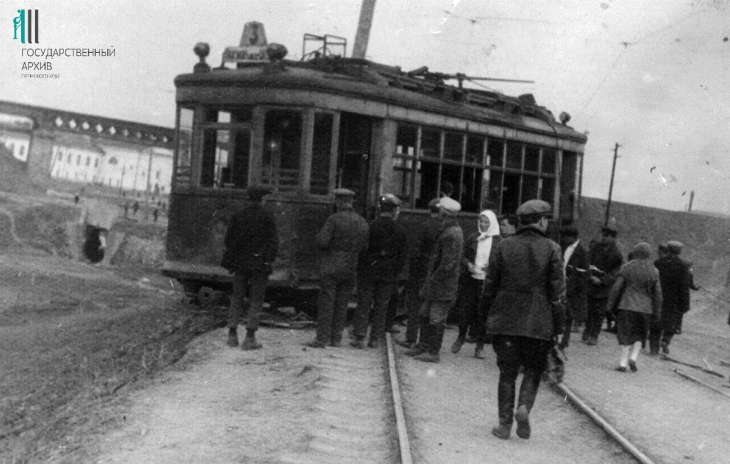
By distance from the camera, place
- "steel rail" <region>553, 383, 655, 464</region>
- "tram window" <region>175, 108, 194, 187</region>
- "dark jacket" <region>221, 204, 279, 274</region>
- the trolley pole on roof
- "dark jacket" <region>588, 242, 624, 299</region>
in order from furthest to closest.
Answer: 1. the trolley pole on roof
2. "dark jacket" <region>588, 242, 624, 299</region>
3. "tram window" <region>175, 108, 194, 187</region>
4. "dark jacket" <region>221, 204, 279, 274</region>
5. "steel rail" <region>553, 383, 655, 464</region>

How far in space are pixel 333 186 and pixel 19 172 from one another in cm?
3566

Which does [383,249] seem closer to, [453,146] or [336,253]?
[336,253]

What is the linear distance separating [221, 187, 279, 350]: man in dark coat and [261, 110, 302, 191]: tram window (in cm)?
158

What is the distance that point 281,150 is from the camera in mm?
10789

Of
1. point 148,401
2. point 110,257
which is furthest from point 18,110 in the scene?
point 148,401

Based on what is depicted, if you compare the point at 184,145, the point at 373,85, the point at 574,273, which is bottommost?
the point at 574,273

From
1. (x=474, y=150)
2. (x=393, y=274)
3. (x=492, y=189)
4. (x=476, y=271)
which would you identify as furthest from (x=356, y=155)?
(x=492, y=189)

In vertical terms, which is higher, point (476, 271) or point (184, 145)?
point (184, 145)

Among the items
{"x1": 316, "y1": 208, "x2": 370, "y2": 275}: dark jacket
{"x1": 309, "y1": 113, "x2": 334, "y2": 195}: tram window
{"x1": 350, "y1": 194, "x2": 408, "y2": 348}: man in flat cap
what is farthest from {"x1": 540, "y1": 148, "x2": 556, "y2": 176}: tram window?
{"x1": 316, "y1": 208, "x2": 370, "y2": 275}: dark jacket

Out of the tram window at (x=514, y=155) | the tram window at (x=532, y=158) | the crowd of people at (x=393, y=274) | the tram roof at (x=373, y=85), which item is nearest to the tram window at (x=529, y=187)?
the tram window at (x=532, y=158)

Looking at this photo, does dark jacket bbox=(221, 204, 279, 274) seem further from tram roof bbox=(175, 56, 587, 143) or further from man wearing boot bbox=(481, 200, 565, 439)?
man wearing boot bbox=(481, 200, 565, 439)

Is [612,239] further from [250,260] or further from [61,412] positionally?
[61,412]

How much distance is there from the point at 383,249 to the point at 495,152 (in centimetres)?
423

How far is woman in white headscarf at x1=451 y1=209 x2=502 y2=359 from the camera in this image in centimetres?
960
